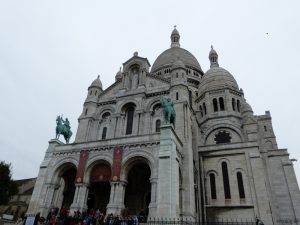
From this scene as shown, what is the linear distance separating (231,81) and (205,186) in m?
16.1

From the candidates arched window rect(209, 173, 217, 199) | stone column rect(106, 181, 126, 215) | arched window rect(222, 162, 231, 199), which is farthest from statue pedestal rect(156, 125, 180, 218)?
arched window rect(222, 162, 231, 199)

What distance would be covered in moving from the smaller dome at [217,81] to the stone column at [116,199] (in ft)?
65.0

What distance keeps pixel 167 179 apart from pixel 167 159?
4.67ft

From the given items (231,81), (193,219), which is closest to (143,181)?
(193,219)

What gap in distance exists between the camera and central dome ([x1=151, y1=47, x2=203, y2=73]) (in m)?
41.5

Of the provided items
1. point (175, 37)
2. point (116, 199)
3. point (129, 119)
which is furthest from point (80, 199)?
point (175, 37)

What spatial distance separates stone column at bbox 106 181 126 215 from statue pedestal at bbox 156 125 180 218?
306cm

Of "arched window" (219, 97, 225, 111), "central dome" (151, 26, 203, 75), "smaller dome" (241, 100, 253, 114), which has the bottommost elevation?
"smaller dome" (241, 100, 253, 114)

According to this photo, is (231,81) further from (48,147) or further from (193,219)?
(48,147)

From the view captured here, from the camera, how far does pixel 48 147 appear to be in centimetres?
2270

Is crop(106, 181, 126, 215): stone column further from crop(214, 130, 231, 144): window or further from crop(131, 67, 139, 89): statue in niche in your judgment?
crop(214, 130, 231, 144): window

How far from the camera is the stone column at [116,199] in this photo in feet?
55.9

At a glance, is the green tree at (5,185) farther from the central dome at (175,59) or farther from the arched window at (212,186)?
the central dome at (175,59)

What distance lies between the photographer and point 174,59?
41.6 m
